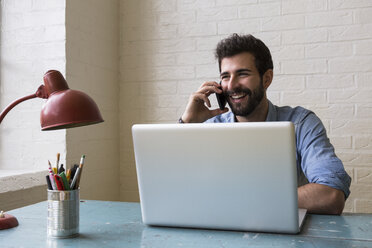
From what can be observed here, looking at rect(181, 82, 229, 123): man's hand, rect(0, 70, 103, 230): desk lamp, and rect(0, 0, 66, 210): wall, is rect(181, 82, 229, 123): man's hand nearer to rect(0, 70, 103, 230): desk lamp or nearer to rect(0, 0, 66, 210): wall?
rect(0, 0, 66, 210): wall

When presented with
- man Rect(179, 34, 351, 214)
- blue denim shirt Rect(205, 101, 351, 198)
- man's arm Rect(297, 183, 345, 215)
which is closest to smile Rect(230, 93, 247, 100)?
man Rect(179, 34, 351, 214)

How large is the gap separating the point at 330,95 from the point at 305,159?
850 mm

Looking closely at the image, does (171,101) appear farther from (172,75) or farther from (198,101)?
(198,101)

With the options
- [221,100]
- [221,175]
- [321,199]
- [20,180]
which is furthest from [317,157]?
[20,180]

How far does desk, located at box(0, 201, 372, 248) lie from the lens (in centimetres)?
92

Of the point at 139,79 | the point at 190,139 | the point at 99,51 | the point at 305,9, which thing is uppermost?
the point at 305,9

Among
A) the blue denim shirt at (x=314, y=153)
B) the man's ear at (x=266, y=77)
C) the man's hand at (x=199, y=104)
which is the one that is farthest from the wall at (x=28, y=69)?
the blue denim shirt at (x=314, y=153)

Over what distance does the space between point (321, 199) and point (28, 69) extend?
1740 millimetres

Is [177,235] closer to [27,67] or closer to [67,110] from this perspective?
[67,110]

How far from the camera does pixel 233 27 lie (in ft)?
8.04

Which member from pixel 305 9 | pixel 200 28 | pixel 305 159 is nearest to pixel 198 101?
pixel 305 159

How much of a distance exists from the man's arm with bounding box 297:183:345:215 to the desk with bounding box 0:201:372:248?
5 centimetres

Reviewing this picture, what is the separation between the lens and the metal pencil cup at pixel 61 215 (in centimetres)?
98

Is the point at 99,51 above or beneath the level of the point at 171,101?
above
